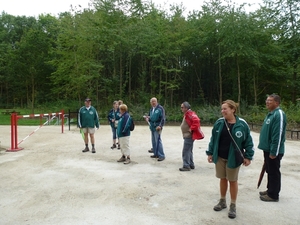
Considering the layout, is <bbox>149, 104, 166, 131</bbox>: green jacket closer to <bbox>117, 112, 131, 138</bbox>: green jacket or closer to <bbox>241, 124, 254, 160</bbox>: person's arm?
<bbox>117, 112, 131, 138</bbox>: green jacket

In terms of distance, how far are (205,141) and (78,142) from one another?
14.1 feet

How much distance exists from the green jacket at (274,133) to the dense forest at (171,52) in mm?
13350

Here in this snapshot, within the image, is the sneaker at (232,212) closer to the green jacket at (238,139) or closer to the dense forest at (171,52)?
the green jacket at (238,139)

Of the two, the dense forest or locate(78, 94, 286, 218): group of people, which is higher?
the dense forest

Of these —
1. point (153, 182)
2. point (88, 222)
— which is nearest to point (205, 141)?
point (153, 182)

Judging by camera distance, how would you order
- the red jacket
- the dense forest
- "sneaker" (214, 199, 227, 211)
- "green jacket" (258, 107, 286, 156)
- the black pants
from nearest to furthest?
"sneaker" (214, 199, 227, 211) < "green jacket" (258, 107, 286, 156) < the black pants < the red jacket < the dense forest

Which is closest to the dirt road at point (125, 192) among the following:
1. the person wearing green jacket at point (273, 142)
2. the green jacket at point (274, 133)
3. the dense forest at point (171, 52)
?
the person wearing green jacket at point (273, 142)

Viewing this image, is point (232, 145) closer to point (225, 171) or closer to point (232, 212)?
point (225, 171)

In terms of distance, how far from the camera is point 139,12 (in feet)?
65.1

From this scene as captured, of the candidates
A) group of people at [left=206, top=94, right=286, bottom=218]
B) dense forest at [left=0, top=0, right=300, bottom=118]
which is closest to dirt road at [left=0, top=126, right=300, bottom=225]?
group of people at [left=206, top=94, right=286, bottom=218]

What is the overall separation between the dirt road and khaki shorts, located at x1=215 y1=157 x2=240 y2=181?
1.59ft

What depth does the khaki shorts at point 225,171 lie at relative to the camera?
3395 mm

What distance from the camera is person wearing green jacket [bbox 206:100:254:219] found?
3355mm

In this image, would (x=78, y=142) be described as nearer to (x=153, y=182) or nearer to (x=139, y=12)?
(x=153, y=182)
